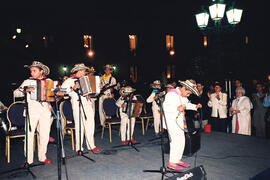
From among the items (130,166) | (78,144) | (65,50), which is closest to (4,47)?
(65,50)

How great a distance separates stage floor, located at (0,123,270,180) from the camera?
383cm

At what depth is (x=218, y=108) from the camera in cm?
671

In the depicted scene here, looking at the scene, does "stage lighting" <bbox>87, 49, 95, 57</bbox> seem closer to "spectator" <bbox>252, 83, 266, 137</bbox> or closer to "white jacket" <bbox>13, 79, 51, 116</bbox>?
"spectator" <bbox>252, 83, 266, 137</bbox>

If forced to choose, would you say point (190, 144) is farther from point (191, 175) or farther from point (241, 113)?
point (241, 113)

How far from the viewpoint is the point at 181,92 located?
412 cm

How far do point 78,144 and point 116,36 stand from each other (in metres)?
16.3

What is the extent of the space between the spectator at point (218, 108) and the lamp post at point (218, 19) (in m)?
0.57

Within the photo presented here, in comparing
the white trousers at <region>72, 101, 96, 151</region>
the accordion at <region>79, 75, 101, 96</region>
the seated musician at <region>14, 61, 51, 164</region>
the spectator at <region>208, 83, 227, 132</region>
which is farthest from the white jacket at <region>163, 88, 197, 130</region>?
the spectator at <region>208, 83, 227, 132</region>

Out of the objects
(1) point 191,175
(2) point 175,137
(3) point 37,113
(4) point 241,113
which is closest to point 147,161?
(2) point 175,137

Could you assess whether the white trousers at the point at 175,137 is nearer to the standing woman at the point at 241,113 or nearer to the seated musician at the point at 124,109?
the seated musician at the point at 124,109

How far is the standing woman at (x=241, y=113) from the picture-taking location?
614cm

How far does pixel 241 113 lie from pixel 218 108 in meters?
0.67

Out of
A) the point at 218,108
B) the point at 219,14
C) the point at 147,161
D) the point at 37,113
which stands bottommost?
the point at 147,161

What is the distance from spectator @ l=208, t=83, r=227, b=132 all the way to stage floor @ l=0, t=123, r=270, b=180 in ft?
2.57
